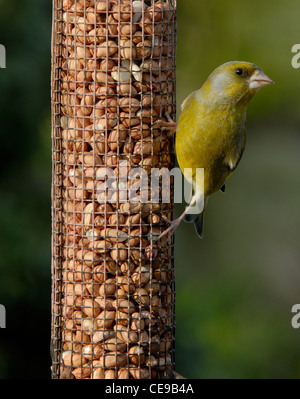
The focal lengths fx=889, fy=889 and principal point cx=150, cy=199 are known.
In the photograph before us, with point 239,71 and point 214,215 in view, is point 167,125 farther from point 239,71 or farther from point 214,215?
point 214,215

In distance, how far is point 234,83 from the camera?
4.40 meters

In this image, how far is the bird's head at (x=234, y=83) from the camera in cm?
438

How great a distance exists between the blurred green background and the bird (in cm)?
156

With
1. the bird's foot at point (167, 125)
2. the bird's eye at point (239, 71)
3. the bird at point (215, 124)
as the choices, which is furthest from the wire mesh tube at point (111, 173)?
the bird's eye at point (239, 71)

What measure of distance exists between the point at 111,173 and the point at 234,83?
2.63 feet

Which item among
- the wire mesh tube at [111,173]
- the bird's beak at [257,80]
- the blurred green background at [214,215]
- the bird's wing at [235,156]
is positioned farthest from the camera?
the blurred green background at [214,215]

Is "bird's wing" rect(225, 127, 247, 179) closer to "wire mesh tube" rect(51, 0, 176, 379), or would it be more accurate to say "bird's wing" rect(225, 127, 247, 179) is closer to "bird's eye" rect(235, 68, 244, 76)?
"bird's eye" rect(235, 68, 244, 76)

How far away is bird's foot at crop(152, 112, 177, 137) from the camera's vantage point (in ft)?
13.7

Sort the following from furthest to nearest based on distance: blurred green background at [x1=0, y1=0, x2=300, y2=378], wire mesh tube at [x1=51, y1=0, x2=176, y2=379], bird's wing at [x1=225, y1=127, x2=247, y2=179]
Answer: blurred green background at [x1=0, y1=0, x2=300, y2=378] → bird's wing at [x1=225, y1=127, x2=247, y2=179] → wire mesh tube at [x1=51, y1=0, x2=176, y2=379]

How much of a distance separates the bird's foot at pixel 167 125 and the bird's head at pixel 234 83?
285 mm

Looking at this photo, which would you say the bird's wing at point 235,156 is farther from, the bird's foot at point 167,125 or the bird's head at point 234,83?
the bird's foot at point 167,125

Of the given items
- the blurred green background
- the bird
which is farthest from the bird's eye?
the blurred green background

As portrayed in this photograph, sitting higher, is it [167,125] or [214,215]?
[167,125]

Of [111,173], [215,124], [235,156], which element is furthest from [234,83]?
[111,173]
